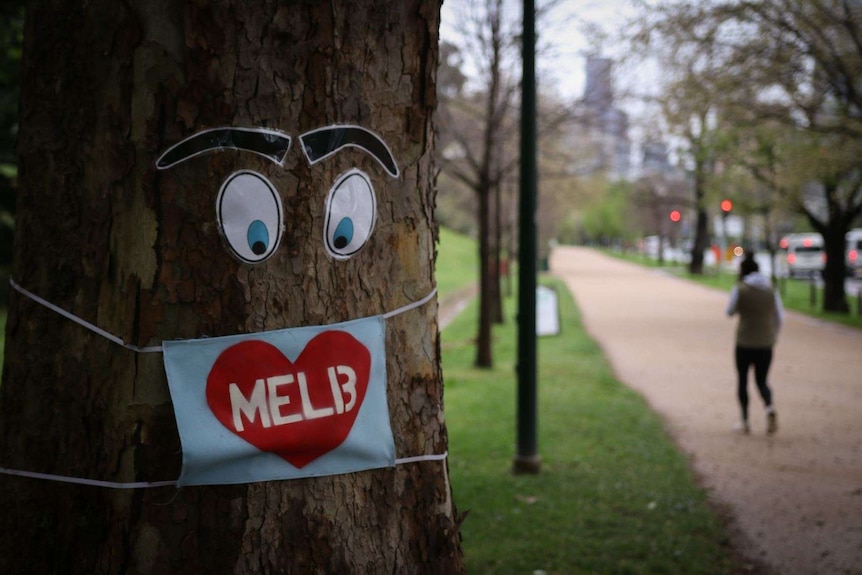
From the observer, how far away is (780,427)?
895 cm

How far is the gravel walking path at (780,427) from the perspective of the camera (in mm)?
5523

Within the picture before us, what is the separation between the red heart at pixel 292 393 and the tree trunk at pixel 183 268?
0.24ft

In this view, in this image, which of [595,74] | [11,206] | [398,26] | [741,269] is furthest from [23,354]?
[11,206]

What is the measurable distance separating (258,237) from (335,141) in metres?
0.31

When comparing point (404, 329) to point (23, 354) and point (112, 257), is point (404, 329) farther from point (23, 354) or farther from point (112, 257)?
point (23, 354)

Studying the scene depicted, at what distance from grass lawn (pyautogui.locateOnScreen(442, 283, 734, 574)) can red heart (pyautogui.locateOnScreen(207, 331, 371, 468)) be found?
8.65 ft

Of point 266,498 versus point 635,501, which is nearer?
point 266,498

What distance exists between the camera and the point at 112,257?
2.06 meters

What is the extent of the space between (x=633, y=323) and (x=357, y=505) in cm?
1870

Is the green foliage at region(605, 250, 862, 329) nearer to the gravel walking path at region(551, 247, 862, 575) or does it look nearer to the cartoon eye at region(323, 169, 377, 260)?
the gravel walking path at region(551, 247, 862, 575)

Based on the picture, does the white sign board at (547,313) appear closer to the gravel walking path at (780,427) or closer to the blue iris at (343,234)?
the gravel walking path at (780,427)

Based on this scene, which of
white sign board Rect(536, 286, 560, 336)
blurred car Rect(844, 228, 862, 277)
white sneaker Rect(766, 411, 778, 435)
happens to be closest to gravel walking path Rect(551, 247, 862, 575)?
white sneaker Rect(766, 411, 778, 435)

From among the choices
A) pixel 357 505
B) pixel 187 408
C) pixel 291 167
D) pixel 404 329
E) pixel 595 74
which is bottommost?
pixel 357 505

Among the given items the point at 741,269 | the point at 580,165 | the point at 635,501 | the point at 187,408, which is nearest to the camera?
the point at 187,408
